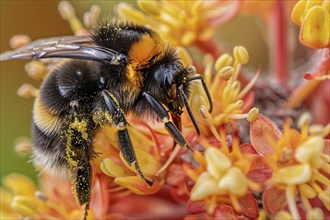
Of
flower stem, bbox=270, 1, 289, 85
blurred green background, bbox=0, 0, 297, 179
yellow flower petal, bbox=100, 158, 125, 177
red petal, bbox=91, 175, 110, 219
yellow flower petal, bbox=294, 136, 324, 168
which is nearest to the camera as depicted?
yellow flower petal, bbox=294, 136, 324, 168

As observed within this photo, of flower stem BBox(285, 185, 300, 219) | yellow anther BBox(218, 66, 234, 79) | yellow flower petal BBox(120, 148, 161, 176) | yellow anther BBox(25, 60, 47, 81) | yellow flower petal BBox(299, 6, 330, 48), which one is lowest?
flower stem BBox(285, 185, 300, 219)

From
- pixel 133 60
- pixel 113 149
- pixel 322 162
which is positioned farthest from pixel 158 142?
pixel 322 162

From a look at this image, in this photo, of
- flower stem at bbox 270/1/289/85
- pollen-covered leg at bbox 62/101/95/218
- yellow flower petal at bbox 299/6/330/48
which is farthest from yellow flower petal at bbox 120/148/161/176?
flower stem at bbox 270/1/289/85

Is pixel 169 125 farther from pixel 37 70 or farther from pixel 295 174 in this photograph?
pixel 37 70

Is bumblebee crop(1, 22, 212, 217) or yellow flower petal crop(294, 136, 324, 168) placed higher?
bumblebee crop(1, 22, 212, 217)

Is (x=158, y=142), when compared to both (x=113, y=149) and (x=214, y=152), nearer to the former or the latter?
(x=113, y=149)

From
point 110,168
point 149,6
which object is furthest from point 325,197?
point 149,6

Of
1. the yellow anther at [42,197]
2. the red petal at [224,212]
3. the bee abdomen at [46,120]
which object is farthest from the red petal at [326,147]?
the yellow anther at [42,197]

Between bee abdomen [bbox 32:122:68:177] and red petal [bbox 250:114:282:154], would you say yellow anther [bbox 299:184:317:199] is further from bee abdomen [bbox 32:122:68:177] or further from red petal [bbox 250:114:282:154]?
bee abdomen [bbox 32:122:68:177]
